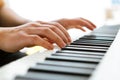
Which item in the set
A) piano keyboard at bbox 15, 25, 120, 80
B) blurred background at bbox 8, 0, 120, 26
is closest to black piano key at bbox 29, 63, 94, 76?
piano keyboard at bbox 15, 25, 120, 80

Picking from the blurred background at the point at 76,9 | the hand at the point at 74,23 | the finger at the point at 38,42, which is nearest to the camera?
the finger at the point at 38,42

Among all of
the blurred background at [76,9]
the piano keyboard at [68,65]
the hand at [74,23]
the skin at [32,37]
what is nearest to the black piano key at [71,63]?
the piano keyboard at [68,65]

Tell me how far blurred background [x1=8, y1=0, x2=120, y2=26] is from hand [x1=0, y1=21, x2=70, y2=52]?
6.41 feet

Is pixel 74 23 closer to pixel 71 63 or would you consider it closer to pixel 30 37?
pixel 30 37

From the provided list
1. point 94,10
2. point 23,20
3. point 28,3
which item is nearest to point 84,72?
point 23,20

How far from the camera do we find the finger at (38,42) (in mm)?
488

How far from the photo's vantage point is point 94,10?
2.49 m

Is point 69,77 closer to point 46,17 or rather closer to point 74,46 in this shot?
point 74,46

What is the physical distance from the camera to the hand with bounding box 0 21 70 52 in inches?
19.7

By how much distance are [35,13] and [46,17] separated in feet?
0.40

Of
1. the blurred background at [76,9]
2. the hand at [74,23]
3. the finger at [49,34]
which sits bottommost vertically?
the finger at [49,34]

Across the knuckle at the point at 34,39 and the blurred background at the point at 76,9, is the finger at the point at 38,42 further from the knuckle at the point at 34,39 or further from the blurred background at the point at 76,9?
the blurred background at the point at 76,9

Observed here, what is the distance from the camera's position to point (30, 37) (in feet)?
1.64

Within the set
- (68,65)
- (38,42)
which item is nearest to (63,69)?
(68,65)
